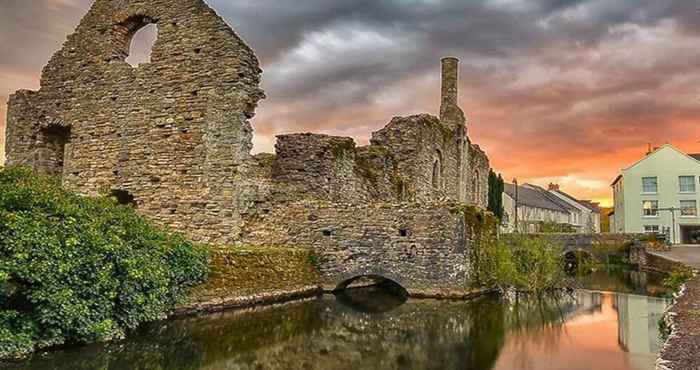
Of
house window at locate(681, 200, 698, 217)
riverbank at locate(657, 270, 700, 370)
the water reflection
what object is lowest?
the water reflection

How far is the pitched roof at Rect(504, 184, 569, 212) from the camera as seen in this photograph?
59.0m

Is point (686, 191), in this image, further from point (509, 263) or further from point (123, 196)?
point (123, 196)

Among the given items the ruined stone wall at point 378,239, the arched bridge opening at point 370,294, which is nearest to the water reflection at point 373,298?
the arched bridge opening at point 370,294

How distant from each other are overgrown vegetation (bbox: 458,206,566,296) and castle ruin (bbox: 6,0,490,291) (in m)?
1.08

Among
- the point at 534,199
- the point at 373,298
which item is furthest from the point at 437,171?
the point at 534,199

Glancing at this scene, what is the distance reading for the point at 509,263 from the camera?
16.0 m

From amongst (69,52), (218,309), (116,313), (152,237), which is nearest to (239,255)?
(218,309)

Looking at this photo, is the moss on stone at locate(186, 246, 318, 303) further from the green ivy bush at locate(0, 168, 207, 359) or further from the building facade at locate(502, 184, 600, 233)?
the building facade at locate(502, 184, 600, 233)

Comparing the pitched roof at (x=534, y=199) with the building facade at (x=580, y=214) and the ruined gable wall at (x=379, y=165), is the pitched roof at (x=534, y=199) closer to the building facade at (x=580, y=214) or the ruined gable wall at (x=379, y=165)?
the building facade at (x=580, y=214)

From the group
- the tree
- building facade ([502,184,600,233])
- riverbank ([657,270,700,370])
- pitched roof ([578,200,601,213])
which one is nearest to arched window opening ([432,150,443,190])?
riverbank ([657,270,700,370])

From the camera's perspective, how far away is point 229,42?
16688mm

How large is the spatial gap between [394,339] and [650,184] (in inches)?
1727

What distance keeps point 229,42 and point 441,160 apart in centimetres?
1368

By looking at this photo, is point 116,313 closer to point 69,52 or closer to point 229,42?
point 229,42
